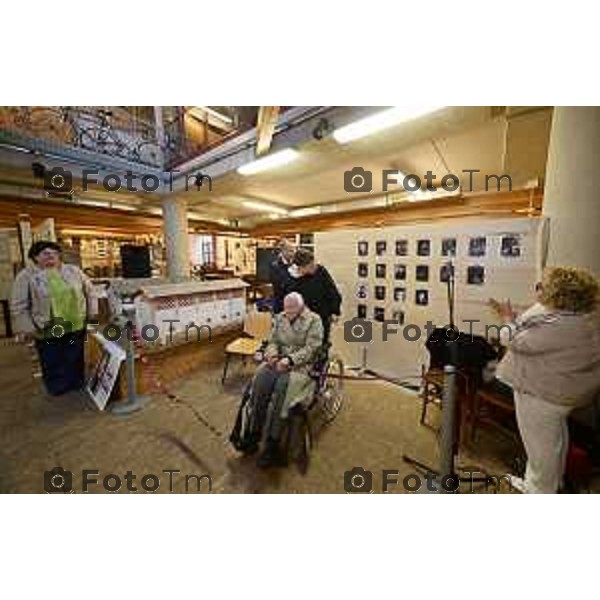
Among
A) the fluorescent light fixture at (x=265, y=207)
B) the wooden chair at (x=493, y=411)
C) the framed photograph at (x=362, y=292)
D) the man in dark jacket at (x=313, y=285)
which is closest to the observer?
the wooden chair at (x=493, y=411)

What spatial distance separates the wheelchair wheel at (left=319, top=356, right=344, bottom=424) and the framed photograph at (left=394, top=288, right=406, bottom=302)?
842 mm

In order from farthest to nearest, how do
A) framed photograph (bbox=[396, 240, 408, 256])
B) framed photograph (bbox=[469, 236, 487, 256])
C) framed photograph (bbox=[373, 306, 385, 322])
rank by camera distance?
framed photograph (bbox=[373, 306, 385, 322]) → framed photograph (bbox=[396, 240, 408, 256]) → framed photograph (bbox=[469, 236, 487, 256])

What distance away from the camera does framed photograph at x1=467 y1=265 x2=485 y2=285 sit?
95.5 inches

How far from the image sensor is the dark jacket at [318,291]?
103 inches

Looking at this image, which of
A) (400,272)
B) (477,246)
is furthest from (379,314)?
(477,246)

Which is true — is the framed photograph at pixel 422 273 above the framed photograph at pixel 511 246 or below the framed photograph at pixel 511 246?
below

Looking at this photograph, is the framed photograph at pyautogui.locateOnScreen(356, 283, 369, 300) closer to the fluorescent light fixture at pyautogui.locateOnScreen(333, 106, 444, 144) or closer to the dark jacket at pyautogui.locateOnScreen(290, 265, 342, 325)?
the dark jacket at pyautogui.locateOnScreen(290, 265, 342, 325)

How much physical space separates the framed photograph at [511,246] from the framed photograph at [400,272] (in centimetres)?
82

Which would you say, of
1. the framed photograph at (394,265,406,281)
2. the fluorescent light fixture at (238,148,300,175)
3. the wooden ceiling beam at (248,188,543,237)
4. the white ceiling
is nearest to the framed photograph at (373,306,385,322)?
the framed photograph at (394,265,406,281)

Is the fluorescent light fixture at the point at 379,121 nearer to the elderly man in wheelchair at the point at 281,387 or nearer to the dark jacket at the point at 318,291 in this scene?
the dark jacket at the point at 318,291

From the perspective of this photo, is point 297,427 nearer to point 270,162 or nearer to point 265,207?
point 270,162

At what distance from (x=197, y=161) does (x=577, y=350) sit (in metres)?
4.32

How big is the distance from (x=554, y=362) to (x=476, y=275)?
1.21 m

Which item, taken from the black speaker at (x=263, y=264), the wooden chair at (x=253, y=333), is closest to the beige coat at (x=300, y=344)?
the wooden chair at (x=253, y=333)
